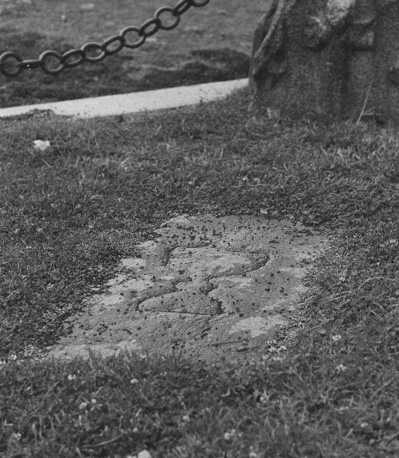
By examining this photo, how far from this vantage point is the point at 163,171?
4672 mm

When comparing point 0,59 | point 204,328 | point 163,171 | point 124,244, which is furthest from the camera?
point 163,171

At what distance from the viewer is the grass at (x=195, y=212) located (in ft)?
8.43

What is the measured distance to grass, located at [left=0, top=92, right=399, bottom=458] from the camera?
257cm

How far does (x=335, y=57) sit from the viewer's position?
16.8ft

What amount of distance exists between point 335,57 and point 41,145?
1.82 m

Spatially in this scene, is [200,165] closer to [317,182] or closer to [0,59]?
[317,182]

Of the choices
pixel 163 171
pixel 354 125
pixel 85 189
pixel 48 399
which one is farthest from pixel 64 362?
pixel 354 125

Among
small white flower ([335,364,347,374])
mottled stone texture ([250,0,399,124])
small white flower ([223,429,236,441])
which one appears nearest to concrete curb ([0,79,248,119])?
mottled stone texture ([250,0,399,124])

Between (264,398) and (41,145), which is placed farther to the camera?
(41,145)

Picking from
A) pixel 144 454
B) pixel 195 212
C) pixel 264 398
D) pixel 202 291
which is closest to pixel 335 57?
pixel 195 212

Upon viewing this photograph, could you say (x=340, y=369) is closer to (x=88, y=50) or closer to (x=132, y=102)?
(x=88, y=50)

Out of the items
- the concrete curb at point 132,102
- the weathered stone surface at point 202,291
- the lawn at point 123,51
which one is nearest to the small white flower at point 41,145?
the concrete curb at point 132,102

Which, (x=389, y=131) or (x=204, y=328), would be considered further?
(x=389, y=131)

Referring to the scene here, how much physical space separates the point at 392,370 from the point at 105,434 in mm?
959
